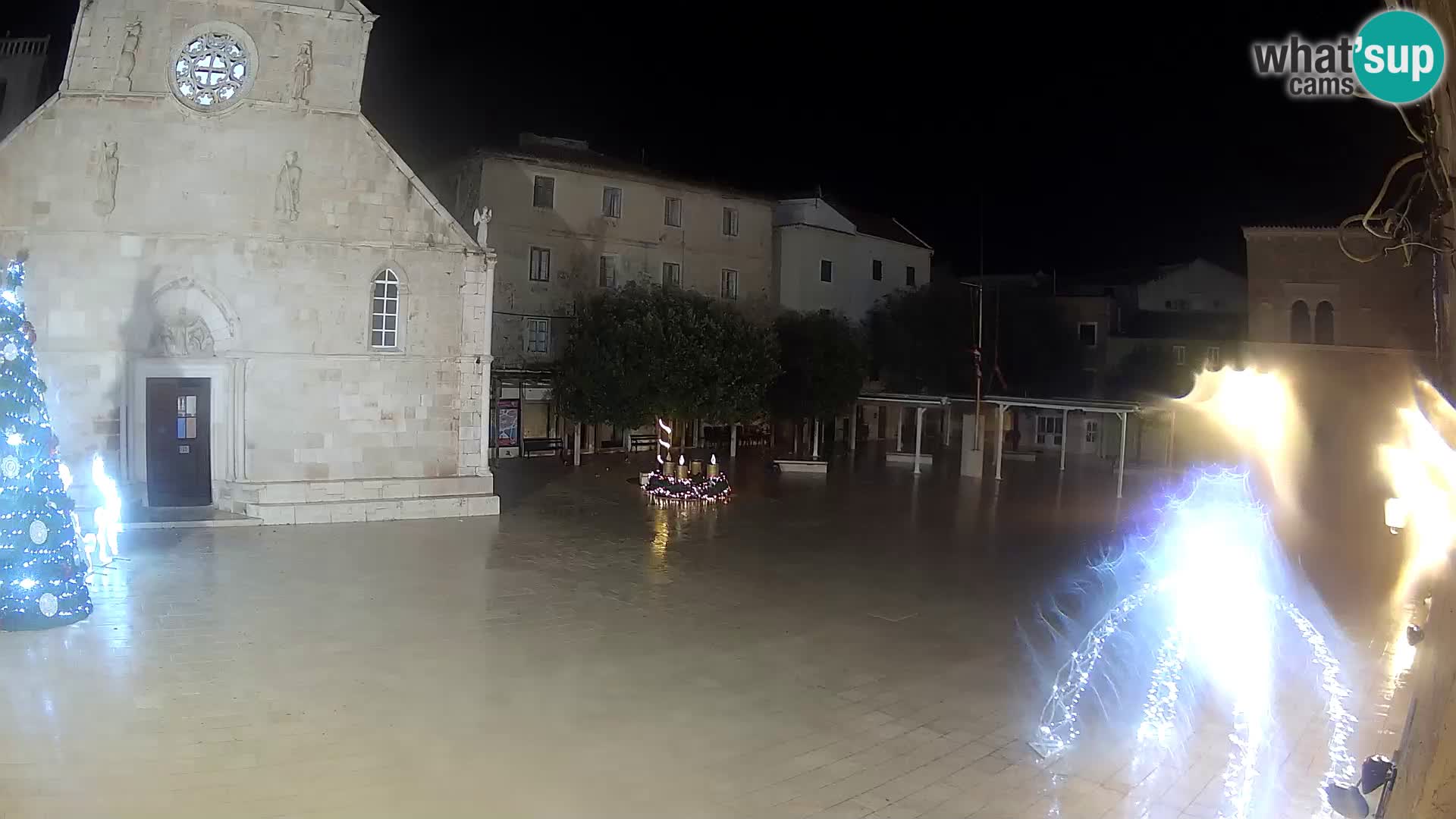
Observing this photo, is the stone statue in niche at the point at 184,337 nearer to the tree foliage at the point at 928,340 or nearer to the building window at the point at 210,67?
the building window at the point at 210,67

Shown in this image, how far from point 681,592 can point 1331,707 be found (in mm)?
7870

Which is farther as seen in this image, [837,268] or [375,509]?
[837,268]

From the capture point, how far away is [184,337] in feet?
57.8

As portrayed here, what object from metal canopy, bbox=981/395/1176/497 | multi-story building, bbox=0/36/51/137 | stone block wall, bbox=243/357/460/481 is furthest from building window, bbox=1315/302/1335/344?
multi-story building, bbox=0/36/51/137

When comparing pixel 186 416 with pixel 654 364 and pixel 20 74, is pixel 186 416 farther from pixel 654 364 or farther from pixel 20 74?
pixel 20 74

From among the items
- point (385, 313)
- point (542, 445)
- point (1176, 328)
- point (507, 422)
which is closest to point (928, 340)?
point (1176, 328)

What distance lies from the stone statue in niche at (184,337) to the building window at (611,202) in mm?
18788

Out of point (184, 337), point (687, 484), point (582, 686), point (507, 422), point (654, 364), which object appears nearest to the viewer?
point (582, 686)

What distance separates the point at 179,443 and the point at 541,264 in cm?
1701

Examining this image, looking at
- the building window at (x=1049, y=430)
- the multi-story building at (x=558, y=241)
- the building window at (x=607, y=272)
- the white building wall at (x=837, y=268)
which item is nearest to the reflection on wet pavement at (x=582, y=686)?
the multi-story building at (x=558, y=241)

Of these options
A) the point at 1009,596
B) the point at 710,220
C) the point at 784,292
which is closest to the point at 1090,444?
the point at 784,292

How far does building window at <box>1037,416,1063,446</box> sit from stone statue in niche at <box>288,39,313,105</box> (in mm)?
34428

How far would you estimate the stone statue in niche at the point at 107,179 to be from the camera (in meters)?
17.1

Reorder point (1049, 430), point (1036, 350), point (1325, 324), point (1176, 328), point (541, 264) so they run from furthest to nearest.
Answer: point (1036, 350)
point (1176, 328)
point (1049, 430)
point (541, 264)
point (1325, 324)
